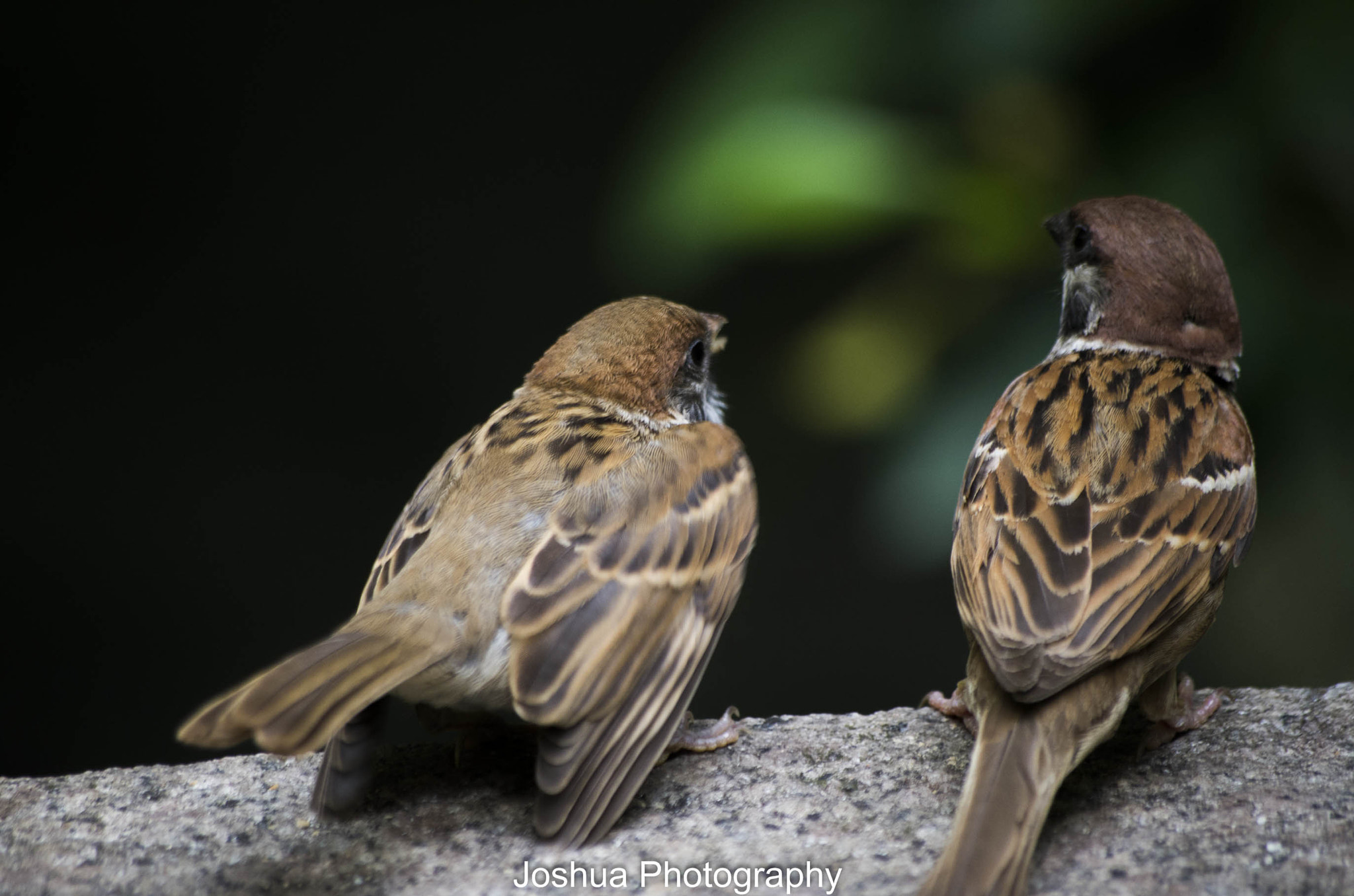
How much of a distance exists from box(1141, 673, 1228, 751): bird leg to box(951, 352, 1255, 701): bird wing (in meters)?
0.25

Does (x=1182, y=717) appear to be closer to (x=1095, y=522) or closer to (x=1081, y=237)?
(x=1095, y=522)

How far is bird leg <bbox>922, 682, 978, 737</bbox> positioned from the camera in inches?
106

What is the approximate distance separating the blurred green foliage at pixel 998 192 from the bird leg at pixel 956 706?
0.40m

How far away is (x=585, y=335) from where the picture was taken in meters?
2.90

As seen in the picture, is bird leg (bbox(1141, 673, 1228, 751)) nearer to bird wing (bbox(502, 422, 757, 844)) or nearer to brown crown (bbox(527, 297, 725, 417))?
bird wing (bbox(502, 422, 757, 844))

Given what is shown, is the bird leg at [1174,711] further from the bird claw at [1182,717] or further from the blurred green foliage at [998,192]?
the blurred green foliage at [998,192]

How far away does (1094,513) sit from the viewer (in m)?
2.44

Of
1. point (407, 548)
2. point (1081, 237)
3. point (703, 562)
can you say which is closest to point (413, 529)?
point (407, 548)

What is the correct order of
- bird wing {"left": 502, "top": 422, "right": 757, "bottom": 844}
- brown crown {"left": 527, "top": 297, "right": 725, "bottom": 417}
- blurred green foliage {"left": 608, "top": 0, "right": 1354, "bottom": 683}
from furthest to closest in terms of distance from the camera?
blurred green foliage {"left": 608, "top": 0, "right": 1354, "bottom": 683}
brown crown {"left": 527, "top": 297, "right": 725, "bottom": 417}
bird wing {"left": 502, "top": 422, "right": 757, "bottom": 844}

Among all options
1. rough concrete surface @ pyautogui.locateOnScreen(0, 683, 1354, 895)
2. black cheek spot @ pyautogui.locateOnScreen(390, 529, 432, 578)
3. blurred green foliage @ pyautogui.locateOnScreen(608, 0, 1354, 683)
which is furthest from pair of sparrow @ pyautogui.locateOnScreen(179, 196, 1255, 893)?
blurred green foliage @ pyautogui.locateOnScreen(608, 0, 1354, 683)

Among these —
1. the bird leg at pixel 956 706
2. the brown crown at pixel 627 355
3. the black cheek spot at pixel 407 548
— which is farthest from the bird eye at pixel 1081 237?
the black cheek spot at pixel 407 548

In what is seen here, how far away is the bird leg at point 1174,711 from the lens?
2.61 metres

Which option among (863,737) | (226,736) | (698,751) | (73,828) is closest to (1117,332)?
(863,737)

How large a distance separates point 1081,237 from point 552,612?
1.61 meters
